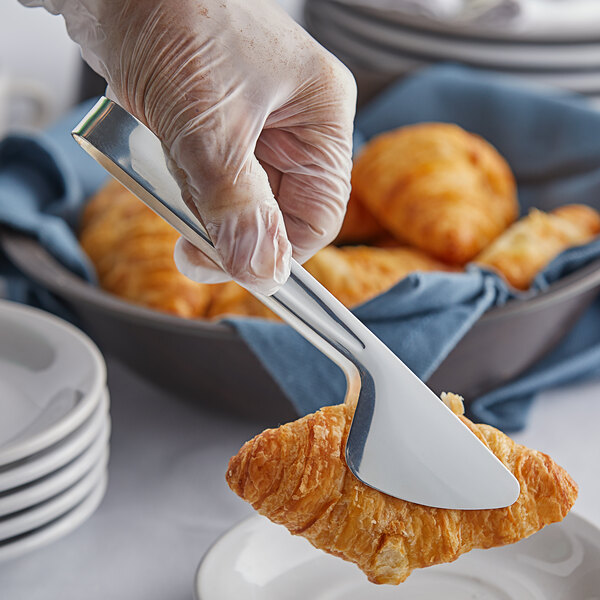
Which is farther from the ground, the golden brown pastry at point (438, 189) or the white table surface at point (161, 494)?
the white table surface at point (161, 494)

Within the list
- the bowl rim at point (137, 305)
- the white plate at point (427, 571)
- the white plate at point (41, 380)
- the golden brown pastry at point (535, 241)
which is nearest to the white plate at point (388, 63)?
the golden brown pastry at point (535, 241)

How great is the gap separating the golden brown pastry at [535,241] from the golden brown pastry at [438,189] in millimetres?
32

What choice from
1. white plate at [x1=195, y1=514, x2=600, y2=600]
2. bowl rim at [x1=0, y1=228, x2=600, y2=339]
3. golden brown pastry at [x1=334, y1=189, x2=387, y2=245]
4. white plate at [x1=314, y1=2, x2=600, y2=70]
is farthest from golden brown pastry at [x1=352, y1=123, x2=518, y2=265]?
white plate at [x1=195, y1=514, x2=600, y2=600]

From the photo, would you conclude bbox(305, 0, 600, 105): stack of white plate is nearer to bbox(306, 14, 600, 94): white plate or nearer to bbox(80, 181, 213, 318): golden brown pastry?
bbox(306, 14, 600, 94): white plate

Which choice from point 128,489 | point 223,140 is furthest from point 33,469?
point 223,140

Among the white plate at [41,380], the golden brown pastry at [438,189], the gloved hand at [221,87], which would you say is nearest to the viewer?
the gloved hand at [221,87]

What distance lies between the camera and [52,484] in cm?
54

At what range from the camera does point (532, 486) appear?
1.49 feet

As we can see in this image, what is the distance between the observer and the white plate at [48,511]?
0.53 m

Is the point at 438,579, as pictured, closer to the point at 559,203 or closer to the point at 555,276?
the point at 555,276

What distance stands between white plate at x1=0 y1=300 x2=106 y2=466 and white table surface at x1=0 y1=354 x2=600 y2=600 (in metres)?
0.10

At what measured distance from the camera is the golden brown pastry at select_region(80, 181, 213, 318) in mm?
781

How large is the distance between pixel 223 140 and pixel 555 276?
1.44ft

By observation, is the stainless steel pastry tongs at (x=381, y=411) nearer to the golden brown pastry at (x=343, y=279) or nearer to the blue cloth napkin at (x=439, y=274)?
the blue cloth napkin at (x=439, y=274)
